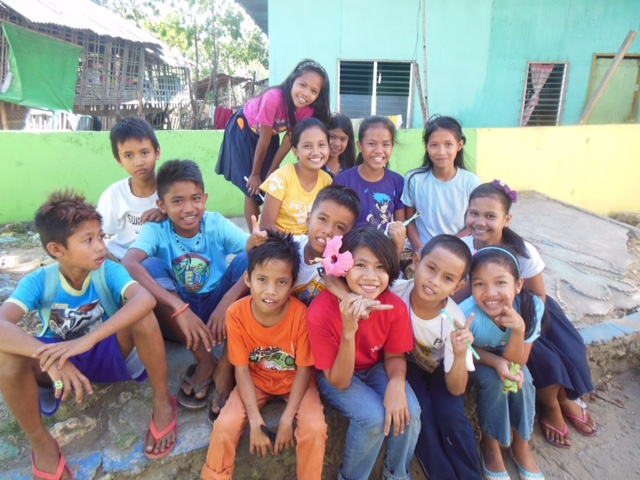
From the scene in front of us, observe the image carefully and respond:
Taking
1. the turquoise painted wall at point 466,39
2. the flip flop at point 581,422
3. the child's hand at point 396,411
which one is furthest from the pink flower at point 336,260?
the turquoise painted wall at point 466,39

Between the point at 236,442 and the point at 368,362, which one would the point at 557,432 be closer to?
the point at 368,362

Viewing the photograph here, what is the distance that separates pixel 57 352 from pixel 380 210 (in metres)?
1.80

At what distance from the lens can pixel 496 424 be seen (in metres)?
1.87

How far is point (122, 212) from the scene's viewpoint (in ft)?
7.87

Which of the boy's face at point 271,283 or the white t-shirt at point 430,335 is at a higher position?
the boy's face at point 271,283

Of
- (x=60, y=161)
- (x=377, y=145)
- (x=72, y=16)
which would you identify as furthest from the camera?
(x=72, y=16)

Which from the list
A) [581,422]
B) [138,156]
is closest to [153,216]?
[138,156]

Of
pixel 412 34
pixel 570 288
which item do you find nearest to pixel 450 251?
pixel 570 288

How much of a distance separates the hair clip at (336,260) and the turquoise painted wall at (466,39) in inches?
257

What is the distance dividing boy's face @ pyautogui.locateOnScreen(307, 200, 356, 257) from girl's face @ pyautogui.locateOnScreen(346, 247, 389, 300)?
0.29m

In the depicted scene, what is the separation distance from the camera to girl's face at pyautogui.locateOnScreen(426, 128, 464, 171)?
2.54 meters

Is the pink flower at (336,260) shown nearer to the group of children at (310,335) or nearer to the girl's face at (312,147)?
the group of children at (310,335)

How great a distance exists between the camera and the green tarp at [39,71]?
7.01 meters

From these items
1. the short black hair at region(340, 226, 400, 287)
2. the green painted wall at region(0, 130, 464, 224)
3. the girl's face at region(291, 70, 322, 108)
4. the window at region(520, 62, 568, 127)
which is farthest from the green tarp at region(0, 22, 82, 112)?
the window at region(520, 62, 568, 127)
